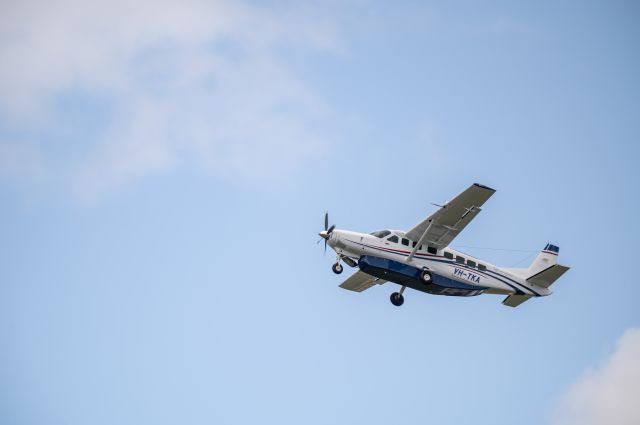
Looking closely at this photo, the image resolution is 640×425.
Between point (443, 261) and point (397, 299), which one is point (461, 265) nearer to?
point (443, 261)

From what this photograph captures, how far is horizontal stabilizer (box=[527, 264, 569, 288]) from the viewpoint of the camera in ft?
140

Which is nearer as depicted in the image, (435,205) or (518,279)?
(435,205)

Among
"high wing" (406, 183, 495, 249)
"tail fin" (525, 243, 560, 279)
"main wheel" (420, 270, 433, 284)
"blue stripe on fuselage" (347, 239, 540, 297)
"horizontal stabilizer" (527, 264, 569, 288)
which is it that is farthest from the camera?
"tail fin" (525, 243, 560, 279)

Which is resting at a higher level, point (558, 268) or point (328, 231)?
point (328, 231)

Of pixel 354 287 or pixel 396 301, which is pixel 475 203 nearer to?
pixel 396 301

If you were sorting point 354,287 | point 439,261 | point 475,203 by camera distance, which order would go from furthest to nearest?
point 354,287 → point 439,261 → point 475,203

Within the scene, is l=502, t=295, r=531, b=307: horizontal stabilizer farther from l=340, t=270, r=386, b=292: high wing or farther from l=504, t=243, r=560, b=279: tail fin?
l=340, t=270, r=386, b=292: high wing

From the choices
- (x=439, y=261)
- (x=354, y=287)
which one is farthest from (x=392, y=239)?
Answer: (x=354, y=287)

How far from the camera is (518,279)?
4362 centimetres

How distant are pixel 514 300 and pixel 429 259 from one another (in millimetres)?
5449

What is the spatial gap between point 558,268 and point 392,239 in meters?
8.16

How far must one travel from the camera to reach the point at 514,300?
4394 centimetres

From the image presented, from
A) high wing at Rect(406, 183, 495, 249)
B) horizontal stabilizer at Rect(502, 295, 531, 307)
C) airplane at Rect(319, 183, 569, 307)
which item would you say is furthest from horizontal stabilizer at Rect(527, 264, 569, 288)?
high wing at Rect(406, 183, 495, 249)

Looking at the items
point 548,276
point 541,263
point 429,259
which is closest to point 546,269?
point 548,276
